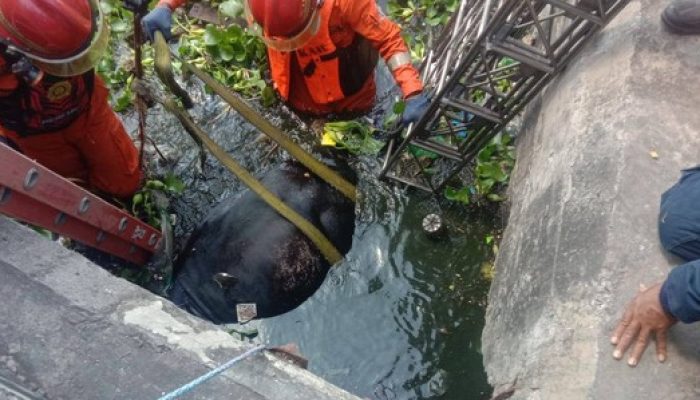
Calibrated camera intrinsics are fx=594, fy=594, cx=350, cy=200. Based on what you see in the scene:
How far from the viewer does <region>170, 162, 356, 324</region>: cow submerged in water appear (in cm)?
311

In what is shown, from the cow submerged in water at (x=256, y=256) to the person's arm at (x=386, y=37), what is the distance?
31.9 inches

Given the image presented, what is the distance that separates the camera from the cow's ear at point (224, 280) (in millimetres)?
2982

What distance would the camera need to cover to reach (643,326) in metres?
2.20

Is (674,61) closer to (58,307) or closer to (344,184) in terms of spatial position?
(344,184)

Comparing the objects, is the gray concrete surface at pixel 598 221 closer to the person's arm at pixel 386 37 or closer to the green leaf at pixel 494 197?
the green leaf at pixel 494 197

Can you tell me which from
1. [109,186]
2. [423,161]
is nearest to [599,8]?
[423,161]

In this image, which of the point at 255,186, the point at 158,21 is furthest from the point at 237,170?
the point at 158,21

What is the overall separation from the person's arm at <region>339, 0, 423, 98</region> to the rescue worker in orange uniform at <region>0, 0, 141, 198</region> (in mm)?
1416

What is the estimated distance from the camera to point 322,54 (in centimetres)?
378

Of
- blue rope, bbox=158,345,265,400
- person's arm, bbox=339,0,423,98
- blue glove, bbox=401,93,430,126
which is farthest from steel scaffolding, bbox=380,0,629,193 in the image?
blue rope, bbox=158,345,265,400

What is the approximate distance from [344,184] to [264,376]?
202cm

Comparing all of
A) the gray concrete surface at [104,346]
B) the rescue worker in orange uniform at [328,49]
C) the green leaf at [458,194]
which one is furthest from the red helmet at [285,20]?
the gray concrete surface at [104,346]

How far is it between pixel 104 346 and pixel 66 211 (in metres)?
0.86

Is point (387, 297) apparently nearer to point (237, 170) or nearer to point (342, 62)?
point (237, 170)
